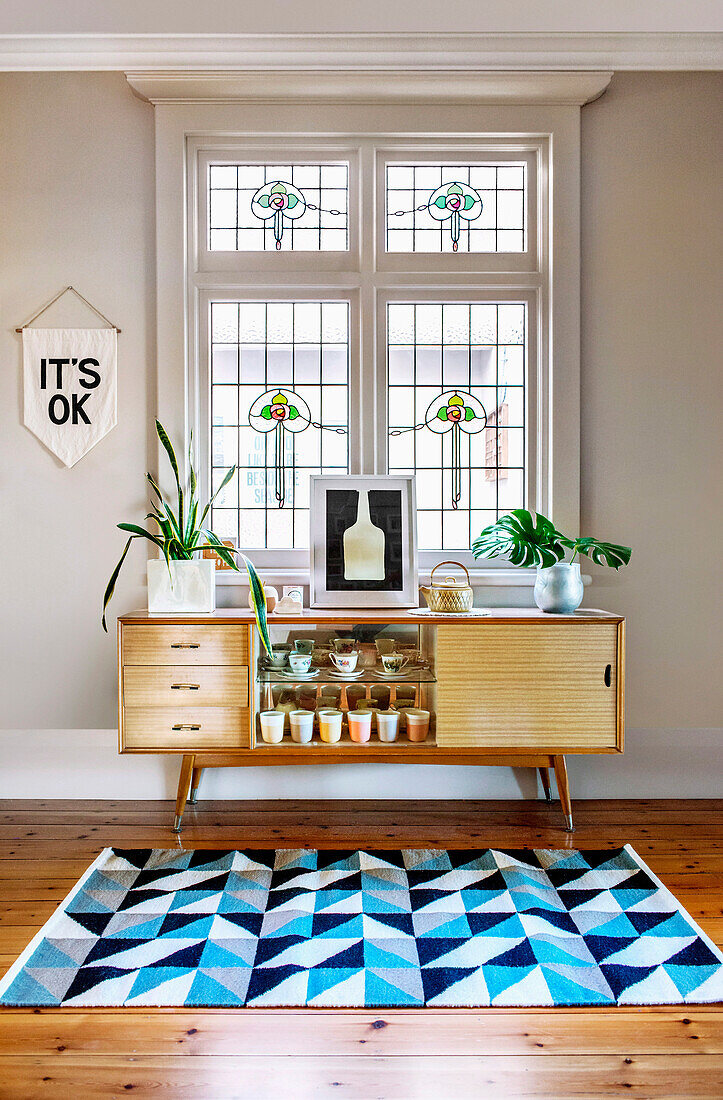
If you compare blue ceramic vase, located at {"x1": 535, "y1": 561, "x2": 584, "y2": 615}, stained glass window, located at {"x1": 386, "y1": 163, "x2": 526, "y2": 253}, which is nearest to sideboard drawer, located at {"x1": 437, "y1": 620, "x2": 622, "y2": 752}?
blue ceramic vase, located at {"x1": 535, "y1": 561, "x2": 584, "y2": 615}

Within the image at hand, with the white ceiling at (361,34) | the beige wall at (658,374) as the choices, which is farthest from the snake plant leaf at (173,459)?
the beige wall at (658,374)

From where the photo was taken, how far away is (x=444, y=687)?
2.47 metres

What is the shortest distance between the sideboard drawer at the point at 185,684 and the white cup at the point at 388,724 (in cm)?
47

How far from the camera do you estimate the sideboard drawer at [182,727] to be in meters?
2.45

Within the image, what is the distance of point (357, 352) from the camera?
292 centimetres

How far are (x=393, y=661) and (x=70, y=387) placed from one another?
1.65 m

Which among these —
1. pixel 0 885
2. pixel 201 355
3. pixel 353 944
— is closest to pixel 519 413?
pixel 201 355

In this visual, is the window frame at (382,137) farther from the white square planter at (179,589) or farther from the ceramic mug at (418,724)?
the ceramic mug at (418,724)

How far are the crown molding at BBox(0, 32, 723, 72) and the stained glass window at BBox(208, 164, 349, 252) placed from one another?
36 cm

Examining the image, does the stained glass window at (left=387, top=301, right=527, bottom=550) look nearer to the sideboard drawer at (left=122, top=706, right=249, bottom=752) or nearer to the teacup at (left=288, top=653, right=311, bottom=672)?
the teacup at (left=288, top=653, right=311, bottom=672)

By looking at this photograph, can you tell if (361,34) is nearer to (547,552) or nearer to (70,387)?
(70,387)

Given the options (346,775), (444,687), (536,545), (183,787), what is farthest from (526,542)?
(183,787)

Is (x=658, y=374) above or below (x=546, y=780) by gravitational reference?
above

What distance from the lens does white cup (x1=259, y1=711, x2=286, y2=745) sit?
2.50 meters
